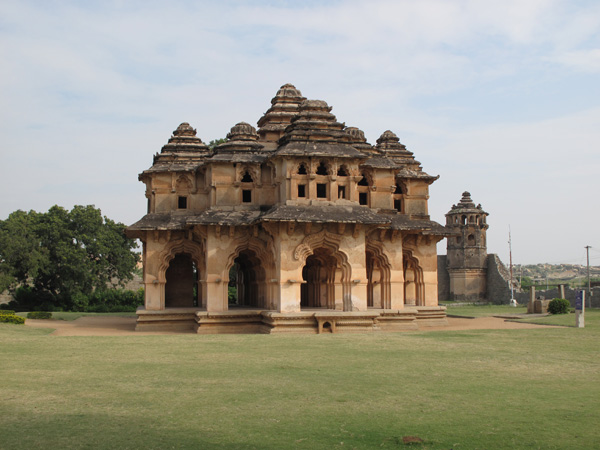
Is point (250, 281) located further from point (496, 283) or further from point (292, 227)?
point (496, 283)

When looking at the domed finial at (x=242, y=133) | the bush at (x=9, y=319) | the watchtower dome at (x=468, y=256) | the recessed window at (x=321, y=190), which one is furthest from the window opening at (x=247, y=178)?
the watchtower dome at (x=468, y=256)

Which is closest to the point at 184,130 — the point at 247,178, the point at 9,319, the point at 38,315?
the point at 247,178

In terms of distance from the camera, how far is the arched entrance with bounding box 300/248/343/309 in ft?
78.6

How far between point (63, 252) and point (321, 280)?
21.2 m

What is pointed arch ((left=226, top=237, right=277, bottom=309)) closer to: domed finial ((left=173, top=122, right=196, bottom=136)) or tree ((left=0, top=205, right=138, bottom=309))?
domed finial ((left=173, top=122, right=196, bottom=136))

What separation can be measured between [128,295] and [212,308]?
22.0 metres

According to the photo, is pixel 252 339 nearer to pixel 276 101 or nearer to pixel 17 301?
pixel 276 101

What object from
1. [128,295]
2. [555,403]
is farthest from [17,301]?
[555,403]

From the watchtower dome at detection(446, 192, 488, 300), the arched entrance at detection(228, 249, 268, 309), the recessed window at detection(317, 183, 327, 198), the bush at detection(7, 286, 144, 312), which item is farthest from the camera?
the watchtower dome at detection(446, 192, 488, 300)

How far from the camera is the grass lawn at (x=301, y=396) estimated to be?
7.82 metres

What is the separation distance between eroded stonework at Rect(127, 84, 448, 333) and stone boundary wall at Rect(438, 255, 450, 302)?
2579 centimetres

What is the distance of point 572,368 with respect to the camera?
42.1 ft

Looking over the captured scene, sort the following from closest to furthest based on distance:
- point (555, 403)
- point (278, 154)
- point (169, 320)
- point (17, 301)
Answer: point (555, 403)
point (278, 154)
point (169, 320)
point (17, 301)

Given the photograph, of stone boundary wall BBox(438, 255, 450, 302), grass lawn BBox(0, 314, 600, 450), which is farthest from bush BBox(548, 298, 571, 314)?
stone boundary wall BBox(438, 255, 450, 302)
